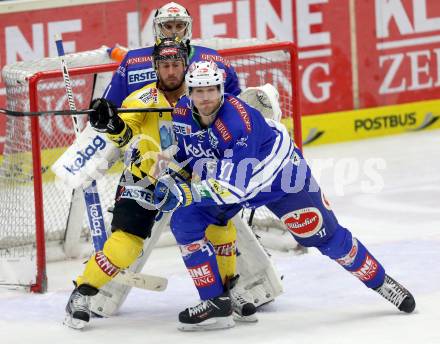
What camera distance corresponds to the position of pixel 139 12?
8531mm

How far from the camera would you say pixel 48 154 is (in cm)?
698

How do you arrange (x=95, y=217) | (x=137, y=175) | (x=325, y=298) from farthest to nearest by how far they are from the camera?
(x=95, y=217) < (x=325, y=298) < (x=137, y=175)

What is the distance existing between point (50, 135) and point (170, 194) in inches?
85.2

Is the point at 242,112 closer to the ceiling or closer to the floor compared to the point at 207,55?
closer to the floor

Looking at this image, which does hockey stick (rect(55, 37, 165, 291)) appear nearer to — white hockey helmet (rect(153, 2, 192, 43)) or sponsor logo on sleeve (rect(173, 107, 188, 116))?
white hockey helmet (rect(153, 2, 192, 43))

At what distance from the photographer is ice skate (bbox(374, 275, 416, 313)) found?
542 cm

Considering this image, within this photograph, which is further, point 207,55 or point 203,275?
point 207,55

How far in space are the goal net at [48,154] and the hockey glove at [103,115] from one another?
2.53 feet

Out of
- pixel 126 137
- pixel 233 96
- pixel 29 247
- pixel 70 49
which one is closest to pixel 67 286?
pixel 29 247

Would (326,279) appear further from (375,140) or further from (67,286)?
(375,140)

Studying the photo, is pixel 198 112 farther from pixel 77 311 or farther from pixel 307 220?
pixel 77 311

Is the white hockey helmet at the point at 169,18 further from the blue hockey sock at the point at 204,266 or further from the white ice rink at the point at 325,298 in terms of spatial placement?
the white ice rink at the point at 325,298

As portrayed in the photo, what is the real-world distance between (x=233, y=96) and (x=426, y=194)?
9.31 ft

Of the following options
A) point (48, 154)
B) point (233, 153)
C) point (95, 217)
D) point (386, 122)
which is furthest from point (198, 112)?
point (386, 122)
